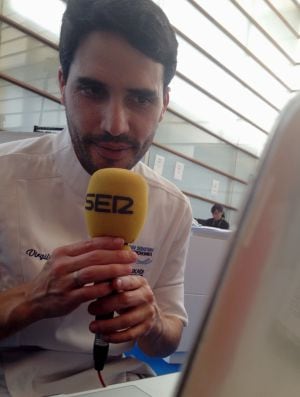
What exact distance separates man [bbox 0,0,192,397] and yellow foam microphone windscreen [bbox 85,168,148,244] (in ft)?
0.41

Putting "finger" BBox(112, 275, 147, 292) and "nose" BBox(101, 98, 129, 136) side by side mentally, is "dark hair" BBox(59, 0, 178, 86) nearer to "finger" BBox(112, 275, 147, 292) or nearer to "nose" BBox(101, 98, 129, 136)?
"nose" BBox(101, 98, 129, 136)

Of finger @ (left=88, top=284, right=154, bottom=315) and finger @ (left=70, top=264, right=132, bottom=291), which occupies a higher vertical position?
finger @ (left=70, top=264, right=132, bottom=291)

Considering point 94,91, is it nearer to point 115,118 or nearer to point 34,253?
point 115,118

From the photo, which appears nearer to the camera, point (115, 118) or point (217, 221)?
point (115, 118)

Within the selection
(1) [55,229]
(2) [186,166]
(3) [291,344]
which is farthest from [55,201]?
(2) [186,166]

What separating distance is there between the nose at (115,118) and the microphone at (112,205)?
0.18 meters

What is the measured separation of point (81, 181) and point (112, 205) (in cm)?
23

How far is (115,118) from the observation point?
679 millimetres

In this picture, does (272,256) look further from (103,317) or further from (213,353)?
(103,317)

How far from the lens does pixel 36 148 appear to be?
0.77m

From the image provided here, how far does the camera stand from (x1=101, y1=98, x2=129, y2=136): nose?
680 mm

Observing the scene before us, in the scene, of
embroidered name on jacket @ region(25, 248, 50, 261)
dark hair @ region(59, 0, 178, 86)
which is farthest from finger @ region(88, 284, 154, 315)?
dark hair @ region(59, 0, 178, 86)

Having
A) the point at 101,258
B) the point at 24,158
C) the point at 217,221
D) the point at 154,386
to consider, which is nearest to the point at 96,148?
the point at 24,158

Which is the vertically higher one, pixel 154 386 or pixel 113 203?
pixel 113 203
